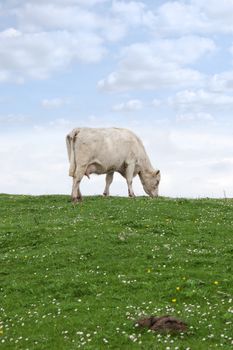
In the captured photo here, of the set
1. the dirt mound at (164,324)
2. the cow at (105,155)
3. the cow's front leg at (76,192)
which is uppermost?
the cow at (105,155)

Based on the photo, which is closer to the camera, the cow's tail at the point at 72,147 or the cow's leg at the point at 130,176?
the cow's tail at the point at 72,147

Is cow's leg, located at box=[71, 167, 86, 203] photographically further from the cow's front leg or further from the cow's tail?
the cow's tail

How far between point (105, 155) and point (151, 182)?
6072 mm

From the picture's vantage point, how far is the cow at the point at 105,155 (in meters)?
31.8

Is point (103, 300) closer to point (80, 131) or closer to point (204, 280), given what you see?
point (204, 280)

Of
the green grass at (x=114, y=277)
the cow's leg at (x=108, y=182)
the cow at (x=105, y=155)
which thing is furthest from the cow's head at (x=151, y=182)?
the green grass at (x=114, y=277)

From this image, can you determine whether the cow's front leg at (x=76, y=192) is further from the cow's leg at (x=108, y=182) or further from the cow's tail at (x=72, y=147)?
the cow's leg at (x=108, y=182)

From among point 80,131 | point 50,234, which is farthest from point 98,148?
point 50,234

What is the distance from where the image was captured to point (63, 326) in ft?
44.2

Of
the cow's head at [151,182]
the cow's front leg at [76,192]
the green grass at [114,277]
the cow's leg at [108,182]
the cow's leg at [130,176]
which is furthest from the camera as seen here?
the cow's head at [151,182]

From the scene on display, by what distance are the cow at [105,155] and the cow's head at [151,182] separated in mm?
90

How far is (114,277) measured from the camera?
16828 mm

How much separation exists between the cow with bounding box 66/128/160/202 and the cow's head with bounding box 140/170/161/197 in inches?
3.5

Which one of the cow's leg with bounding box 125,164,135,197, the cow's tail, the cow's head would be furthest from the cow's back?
the cow's head
